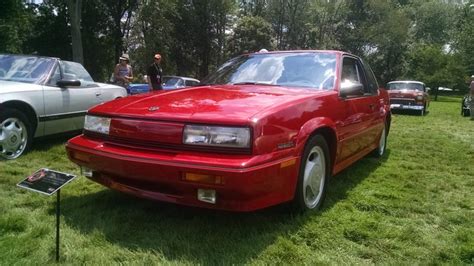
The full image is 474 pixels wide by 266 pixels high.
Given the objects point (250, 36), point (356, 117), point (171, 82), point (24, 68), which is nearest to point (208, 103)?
point (356, 117)

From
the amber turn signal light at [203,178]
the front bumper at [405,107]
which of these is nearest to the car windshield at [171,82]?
the front bumper at [405,107]

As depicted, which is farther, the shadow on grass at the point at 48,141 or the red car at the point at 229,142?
the shadow on grass at the point at 48,141

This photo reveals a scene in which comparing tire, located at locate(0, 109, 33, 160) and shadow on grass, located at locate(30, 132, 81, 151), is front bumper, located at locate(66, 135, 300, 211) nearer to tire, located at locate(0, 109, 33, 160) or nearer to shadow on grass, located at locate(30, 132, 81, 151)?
tire, located at locate(0, 109, 33, 160)

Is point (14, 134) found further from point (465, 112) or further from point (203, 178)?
point (465, 112)

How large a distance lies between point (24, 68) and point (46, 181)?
4017 millimetres

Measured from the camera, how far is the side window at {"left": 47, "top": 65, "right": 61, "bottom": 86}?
5.99 metres

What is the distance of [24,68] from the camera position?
607 centimetres

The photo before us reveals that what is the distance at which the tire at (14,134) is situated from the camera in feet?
16.5

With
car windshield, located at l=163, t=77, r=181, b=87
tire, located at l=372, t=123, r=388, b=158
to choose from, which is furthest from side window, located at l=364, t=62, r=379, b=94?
car windshield, located at l=163, t=77, r=181, b=87

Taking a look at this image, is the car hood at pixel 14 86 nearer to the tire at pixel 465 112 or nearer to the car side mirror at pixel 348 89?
the car side mirror at pixel 348 89

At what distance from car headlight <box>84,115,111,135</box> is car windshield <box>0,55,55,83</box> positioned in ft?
9.33

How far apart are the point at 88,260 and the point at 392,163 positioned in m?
4.51

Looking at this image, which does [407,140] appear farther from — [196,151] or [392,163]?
[196,151]

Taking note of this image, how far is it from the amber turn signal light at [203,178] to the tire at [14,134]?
3268 mm
